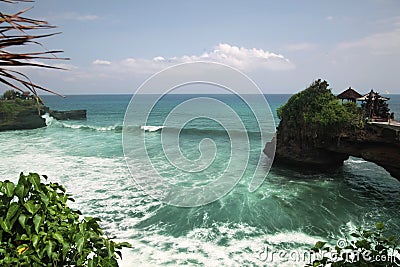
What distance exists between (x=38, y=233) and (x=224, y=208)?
828cm

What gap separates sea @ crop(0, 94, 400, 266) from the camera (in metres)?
6.84

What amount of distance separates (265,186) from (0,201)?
442 inches

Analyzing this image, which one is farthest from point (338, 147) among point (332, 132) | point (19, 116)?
point (19, 116)

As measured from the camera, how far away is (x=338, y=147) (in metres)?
13.5

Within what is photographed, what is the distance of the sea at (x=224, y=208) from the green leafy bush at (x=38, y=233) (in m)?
2.20

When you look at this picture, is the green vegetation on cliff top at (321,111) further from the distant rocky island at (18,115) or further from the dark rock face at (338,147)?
the distant rocky island at (18,115)

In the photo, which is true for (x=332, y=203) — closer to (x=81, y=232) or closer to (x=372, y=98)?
(x=372, y=98)

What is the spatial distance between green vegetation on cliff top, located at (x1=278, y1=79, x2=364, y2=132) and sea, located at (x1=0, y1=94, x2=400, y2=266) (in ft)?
7.94

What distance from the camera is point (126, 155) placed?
60.9 feet

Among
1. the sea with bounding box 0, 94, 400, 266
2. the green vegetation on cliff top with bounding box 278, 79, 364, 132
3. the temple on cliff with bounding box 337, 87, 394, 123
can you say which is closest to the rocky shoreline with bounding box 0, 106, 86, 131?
the sea with bounding box 0, 94, 400, 266

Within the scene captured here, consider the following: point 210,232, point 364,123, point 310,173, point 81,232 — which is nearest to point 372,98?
point 364,123

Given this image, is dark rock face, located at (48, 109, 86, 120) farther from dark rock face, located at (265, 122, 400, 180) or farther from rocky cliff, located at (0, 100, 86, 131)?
dark rock face, located at (265, 122, 400, 180)

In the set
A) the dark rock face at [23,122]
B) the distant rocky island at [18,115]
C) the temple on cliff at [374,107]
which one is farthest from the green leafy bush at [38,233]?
the dark rock face at [23,122]

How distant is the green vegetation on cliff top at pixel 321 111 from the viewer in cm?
1319
